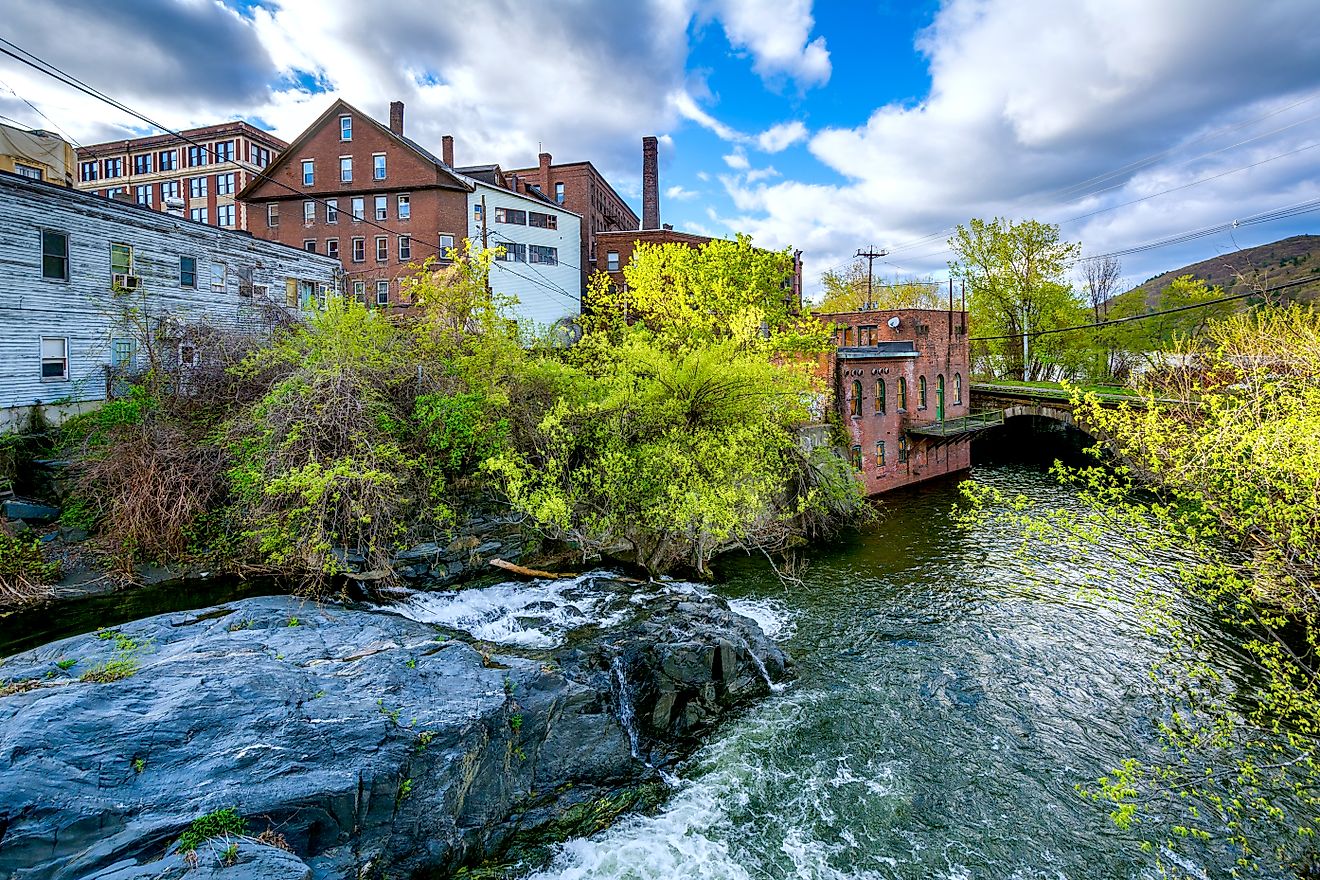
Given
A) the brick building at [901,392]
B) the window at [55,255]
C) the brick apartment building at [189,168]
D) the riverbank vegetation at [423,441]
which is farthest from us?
the brick apartment building at [189,168]

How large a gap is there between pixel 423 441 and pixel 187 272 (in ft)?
50.4

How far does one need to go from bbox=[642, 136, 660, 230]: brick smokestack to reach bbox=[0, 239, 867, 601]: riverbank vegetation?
25.6m

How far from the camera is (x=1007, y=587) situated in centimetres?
1678

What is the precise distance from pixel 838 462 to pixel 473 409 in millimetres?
13547

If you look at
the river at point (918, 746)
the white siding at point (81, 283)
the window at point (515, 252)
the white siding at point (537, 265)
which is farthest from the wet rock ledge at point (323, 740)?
the window at point (515, 252)

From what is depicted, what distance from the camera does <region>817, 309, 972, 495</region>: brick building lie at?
28.4 m

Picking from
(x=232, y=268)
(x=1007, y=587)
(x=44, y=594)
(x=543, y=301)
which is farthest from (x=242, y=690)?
(x=543, y=301)

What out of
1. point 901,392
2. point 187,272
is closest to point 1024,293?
point 901,392

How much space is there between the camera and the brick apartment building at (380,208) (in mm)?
34344

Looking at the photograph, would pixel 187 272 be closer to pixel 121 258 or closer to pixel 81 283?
pixel 121 258

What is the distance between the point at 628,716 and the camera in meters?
9.87

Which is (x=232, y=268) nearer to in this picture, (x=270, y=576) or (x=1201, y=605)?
(x=270, y=576)

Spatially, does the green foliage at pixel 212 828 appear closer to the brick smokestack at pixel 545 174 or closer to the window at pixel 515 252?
the window at pixel 515 252

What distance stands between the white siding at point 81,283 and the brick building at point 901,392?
2395cm
